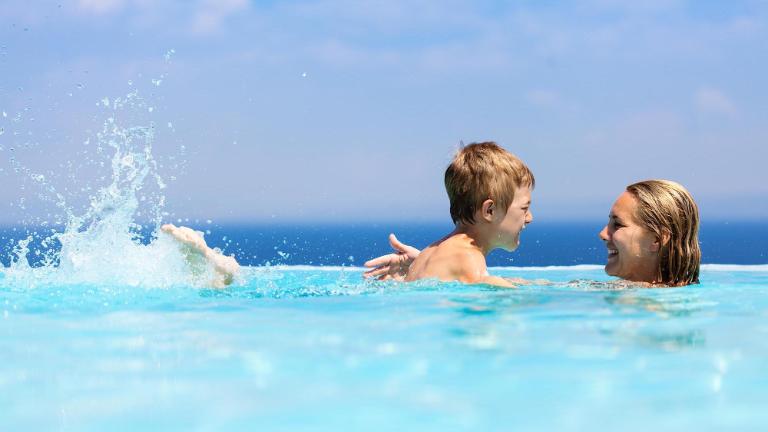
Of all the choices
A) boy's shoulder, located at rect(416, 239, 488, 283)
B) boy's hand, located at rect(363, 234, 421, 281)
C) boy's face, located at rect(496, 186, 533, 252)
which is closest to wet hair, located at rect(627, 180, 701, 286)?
boy's face, located at rect(496, 186, 533, 252)

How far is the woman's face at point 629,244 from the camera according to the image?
512 cm

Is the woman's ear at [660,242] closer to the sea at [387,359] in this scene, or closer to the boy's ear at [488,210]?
the sea at [387,359]

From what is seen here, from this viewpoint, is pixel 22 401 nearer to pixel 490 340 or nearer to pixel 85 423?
pixel 85 423

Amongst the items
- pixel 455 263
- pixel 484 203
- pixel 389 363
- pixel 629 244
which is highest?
pixel 484 203

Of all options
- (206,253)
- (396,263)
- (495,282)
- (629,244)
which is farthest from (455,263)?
(206,253)

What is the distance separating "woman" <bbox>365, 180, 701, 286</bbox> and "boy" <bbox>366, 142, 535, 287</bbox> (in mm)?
552

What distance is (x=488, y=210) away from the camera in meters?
5.24

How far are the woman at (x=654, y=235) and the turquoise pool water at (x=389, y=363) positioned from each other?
1.65ft

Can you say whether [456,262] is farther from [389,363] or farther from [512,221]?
[389,363]

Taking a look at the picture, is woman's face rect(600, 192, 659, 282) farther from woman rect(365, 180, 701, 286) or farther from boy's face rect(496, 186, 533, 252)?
boy's face rect(496, 186, 533, 252)

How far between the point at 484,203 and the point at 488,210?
5 centimetres

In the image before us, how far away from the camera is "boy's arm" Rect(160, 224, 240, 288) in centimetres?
538

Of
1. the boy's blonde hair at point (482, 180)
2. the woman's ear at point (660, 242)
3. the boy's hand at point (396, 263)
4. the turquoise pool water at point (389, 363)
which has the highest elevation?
the boy's blonde hair at point (482, 180)

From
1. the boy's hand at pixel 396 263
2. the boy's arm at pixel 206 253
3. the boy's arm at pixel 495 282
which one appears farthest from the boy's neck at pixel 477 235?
the boy's arm at pixel 206 253
